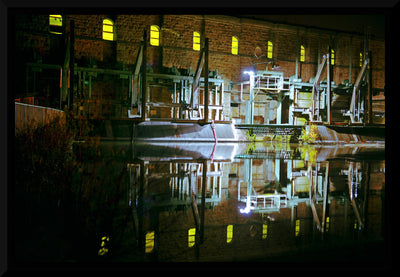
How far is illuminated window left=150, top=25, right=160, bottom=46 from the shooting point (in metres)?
20.8

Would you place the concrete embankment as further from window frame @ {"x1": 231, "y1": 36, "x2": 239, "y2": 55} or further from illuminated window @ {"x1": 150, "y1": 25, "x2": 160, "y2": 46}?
illuminated window @ {"x1": 150, "y1": 25, "x2": 160, "y2": 46}

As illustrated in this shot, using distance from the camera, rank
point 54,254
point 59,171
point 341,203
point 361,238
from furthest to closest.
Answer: point 59,171 < point 341,203 < point 361,238 < point 54,254

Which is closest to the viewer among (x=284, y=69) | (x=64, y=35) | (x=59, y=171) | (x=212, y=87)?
(x=59, y=171)

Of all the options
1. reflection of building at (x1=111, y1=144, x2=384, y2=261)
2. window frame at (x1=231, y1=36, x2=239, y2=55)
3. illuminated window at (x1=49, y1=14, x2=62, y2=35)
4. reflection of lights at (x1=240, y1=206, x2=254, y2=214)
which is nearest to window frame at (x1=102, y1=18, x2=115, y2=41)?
illuminated window at (x1=49, y1=14, x2=62, y2=35)

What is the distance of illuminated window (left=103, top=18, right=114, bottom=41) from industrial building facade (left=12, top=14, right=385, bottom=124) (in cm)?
6

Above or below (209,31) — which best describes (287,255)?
below

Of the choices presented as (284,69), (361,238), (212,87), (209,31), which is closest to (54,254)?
(361,238)

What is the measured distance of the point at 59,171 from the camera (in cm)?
498

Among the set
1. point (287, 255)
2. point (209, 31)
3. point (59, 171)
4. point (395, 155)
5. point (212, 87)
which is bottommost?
point (287, 255)

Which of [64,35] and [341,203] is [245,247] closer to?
[341,203]

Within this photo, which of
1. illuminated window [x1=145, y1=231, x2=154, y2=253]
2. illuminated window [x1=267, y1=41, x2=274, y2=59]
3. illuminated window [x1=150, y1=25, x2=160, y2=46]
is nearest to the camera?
illuminated window [x1=145, y1=231, x2=154, y2=253]

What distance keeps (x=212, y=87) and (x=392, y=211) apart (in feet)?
55.2

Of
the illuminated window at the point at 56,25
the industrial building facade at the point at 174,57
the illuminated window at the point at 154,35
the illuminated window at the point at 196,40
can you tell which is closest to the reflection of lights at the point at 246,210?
the industrial building facade at the point at 174,57

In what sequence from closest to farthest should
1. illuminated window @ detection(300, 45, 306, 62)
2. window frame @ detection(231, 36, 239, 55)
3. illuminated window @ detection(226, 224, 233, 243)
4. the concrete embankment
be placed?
illuminated window @ detection(226, 224, 233, 243)
the concrete embankment
window frame @ detection(231, 36, 239, 55)
illuminated window @ detection(300, 45, 306, 62)
